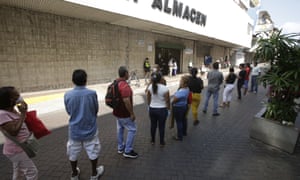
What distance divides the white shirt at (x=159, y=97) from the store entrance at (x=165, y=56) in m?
11.1

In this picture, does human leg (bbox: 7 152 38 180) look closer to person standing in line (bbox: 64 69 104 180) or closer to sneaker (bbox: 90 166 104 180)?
person standing in line (bbox: 64 69 104 180)

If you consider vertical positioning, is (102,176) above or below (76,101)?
below

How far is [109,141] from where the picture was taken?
3.83 metres

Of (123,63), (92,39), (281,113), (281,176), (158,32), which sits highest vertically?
(158,32)

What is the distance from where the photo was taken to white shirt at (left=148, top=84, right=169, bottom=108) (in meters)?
3.12

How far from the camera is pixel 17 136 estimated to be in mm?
1880

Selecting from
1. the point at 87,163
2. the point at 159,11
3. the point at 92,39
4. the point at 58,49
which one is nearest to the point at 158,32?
the point at 159,11

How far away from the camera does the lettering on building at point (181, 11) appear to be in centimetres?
1013

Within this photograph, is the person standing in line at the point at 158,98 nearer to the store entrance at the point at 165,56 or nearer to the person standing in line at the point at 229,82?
the person standing in line at the point at 229,82

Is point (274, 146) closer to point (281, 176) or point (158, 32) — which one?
point (281, 176)

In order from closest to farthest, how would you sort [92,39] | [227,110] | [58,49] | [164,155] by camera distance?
[164,155] < [227,110] < [58,49] < [92,39]

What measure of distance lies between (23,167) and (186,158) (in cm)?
255

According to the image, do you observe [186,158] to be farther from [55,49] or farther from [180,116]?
[55,49]

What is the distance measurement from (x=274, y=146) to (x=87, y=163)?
3952 millimetres
